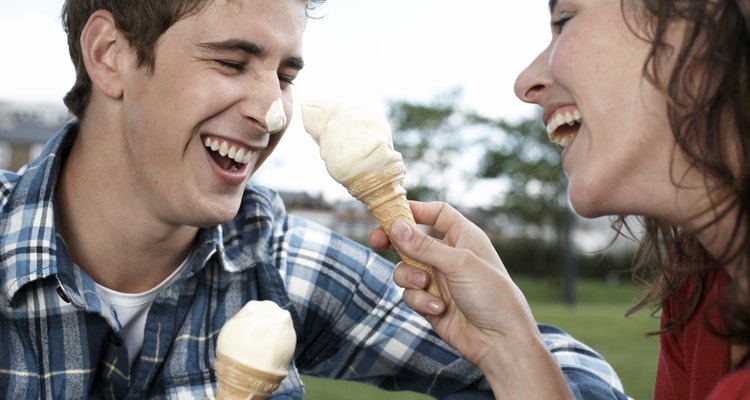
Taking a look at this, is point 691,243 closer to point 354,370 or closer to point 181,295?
point 354,370

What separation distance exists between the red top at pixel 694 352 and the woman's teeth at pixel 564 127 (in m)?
→ 0.61

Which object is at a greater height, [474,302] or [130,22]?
[130,22]

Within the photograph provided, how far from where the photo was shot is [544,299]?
39.7 metres

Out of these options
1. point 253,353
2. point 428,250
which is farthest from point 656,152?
point 253,353

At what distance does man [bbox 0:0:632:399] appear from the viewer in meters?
2.95

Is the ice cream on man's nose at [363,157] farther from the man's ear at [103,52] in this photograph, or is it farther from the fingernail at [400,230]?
the man's ear at [103,52]

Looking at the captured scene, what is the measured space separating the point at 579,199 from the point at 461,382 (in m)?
1.36

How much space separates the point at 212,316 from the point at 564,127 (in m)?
1.68

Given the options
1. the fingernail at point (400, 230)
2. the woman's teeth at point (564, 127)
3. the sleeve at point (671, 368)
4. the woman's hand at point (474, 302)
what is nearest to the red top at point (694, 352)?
the sleeve at point (671, 368)

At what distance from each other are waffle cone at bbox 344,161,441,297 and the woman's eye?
2.11 ft

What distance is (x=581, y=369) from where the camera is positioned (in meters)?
3.03

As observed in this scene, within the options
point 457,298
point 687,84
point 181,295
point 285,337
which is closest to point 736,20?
point 687,84

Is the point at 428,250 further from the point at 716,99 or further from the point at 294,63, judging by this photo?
the point at 294,63

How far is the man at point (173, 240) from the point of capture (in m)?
2.95
